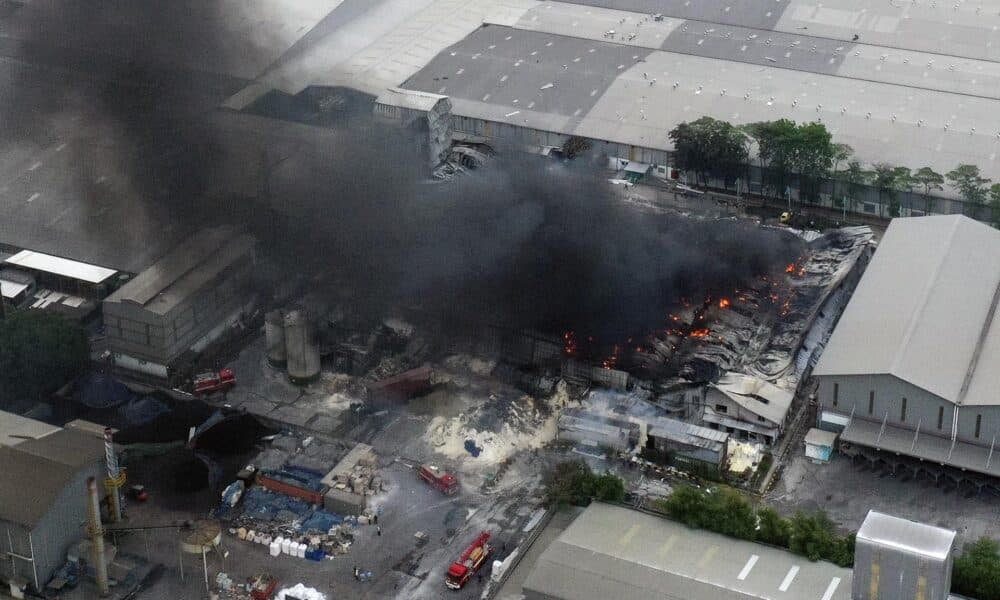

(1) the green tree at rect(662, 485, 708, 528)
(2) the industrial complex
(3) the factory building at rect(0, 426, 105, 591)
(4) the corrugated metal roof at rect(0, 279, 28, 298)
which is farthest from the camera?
(4) the corrugated metal roof at rect(0, 279, 28, 298)

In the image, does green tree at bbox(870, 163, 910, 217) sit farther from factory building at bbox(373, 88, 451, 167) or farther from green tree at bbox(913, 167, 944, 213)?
factory building at bbox(373, 88, 451, 167)

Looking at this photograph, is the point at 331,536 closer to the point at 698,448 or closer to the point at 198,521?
the point at 198,521

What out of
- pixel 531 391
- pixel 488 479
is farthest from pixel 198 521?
pixel 531 391

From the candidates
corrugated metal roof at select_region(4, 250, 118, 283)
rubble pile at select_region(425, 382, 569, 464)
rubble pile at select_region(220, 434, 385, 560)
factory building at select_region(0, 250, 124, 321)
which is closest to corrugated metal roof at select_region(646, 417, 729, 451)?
rubble pile at select_region(425, 382, 569, 464)

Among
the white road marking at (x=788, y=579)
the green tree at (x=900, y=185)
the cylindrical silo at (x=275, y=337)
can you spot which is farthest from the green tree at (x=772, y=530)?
the green tree at (x=900, y=185)

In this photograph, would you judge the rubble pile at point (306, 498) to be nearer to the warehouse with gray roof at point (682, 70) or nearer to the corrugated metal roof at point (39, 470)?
the corrugated metal roof at point (39, 470)

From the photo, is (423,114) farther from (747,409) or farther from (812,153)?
(747,409)

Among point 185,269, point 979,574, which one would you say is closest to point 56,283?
point 185,269
